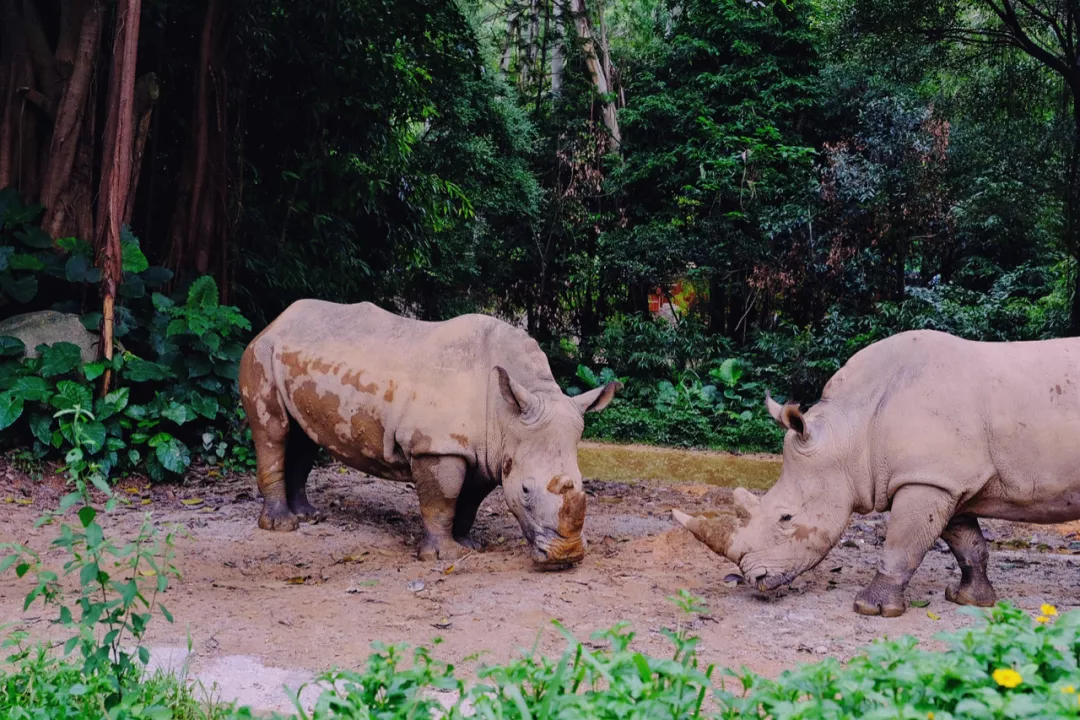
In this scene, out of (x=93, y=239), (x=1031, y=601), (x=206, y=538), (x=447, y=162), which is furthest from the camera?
(x=447, y=162)

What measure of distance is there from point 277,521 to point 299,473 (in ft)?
1.64

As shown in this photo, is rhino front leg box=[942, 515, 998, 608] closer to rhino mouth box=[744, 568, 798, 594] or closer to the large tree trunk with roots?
rhino mouth box=[744, 568, 798, 594]

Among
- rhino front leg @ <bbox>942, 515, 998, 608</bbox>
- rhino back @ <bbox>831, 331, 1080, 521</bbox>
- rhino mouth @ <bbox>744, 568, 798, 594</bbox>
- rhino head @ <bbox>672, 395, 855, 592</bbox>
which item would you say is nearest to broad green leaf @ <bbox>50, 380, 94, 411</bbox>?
rhino head @ <bbox>672, 395, 855, 592</bbox>

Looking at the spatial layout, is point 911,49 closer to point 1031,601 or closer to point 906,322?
point 906,322

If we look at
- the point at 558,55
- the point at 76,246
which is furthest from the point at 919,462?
the point at 558,55

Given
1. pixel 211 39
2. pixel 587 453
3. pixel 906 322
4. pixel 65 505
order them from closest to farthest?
pixel 65 505 → pixel 211 39 → pixel 587 453 → pixel 906 322

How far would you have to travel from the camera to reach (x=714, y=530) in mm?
5656

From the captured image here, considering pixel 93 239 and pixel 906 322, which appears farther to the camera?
pixel 906 322

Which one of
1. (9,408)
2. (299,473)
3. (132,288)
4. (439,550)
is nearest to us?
(439,550)

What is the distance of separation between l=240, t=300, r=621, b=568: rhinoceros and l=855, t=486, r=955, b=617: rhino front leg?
1691 mm

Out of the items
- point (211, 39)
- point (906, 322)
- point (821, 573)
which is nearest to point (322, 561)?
point (821, 573)

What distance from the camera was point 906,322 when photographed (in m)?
12.1

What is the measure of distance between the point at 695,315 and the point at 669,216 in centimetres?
146

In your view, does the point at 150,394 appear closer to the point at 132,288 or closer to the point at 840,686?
the point at 132,288
